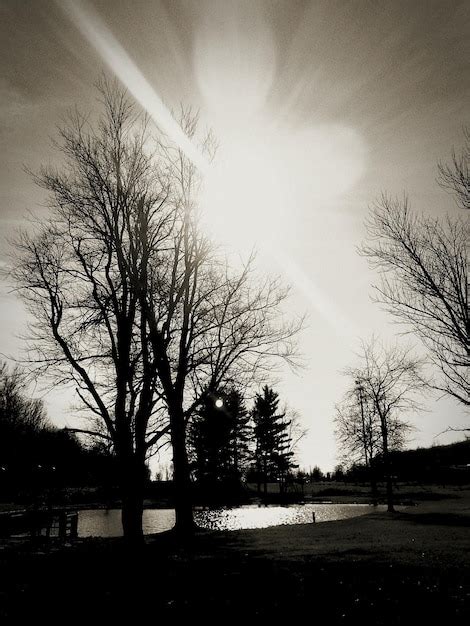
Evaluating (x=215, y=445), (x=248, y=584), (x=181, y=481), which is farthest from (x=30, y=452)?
(x=248, y=584)

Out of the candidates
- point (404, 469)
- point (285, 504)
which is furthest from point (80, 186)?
point (404, 469)

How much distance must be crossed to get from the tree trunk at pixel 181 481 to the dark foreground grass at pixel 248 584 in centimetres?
358

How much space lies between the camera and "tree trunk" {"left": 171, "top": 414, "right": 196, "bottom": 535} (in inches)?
637

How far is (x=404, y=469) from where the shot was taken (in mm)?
67875

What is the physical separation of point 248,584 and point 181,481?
994cm

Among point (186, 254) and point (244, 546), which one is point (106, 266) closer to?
point (186, 254)

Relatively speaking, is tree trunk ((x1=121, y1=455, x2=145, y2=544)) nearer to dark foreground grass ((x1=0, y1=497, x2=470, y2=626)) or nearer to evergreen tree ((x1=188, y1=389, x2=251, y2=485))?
dark foreground grass ((x1=0, y1=497, x2=470, y2=626))

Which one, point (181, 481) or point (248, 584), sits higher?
point (181, 481)

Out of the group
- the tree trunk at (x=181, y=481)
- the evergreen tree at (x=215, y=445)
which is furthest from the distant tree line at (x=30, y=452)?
the tree trunk at (x=181, y=481)

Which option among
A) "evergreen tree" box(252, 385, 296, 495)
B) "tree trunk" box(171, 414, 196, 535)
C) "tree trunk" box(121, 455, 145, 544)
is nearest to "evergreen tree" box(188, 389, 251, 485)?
"evergreen tree" box(252, 385, 296, 495)

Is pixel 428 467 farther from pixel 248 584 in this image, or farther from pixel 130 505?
pixel 248 584

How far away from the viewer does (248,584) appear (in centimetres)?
745

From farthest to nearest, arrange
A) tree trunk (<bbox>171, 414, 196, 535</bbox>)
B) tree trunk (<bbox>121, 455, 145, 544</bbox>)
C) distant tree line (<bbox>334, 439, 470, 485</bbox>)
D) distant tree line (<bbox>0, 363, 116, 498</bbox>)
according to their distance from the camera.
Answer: distant tree line (<bbox>334, 439, 470, 485</bbox>)
distant tree line (<bbox>0, 363, 116, 498</bbox>)
tree trunk (<bbox>171, 414, 196, 535</bbox>)
tree trunk (<bbox>121, 455, 145, 544</bbox>)

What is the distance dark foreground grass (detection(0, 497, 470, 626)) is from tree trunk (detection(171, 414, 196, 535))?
3.58m
